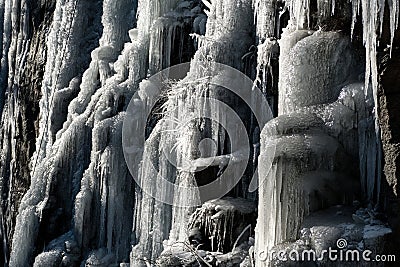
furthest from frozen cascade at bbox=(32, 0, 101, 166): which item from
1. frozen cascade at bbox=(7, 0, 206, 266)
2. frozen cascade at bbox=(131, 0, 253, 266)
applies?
frozen cascade at bbox=(131, 0, 253, 266)

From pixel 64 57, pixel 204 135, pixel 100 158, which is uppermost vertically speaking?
pixel 64 57

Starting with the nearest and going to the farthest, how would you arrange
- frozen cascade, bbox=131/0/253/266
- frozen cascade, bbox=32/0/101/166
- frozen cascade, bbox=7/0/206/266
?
frozen cascade, bbox=131/0/253/266
frozen cascade, bbox=7/0/206/266
frozen cascade, bbox=32/0/101/166

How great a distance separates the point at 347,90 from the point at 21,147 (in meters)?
13.8

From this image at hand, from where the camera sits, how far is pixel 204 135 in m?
11.1

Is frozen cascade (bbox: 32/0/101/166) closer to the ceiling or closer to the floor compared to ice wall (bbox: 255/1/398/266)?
closer to the ceiling


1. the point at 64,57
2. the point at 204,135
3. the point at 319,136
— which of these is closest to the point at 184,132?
the point at 204,135

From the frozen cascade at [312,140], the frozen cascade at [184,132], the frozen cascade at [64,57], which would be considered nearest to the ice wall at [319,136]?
the frozen cascade at [312,140]

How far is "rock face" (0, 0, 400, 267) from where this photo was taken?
7777 mm

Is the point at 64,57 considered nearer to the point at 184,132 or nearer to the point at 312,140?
the point at 184,132

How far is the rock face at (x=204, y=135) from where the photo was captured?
7777 mm

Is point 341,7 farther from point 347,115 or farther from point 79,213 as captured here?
point 79,213

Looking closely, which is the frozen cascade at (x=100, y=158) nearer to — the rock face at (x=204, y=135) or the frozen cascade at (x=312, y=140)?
the rock face at (x=204, y=135)

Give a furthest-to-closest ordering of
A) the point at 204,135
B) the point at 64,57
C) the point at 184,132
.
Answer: the point at 64,57 < the point at 184,132 < the point at 204,135

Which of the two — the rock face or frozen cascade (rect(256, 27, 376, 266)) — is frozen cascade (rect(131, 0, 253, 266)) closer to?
the rock face
